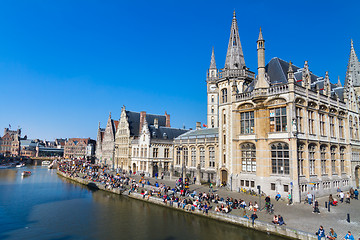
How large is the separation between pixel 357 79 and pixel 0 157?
149 meters

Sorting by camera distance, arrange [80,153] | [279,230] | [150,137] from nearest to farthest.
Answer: [279,230]
[150,137]
[80,153]

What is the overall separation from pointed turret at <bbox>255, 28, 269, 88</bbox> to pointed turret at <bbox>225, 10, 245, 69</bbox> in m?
5.63

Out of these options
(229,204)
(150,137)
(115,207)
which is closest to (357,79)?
(229,204)

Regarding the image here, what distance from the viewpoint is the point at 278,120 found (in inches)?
1146

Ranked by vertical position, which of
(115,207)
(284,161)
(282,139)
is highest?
(282,139)

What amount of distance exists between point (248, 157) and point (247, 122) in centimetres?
473

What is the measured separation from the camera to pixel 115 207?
29156mm

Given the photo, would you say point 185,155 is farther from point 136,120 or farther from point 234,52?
point 136,120

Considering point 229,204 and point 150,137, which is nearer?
point 229,204

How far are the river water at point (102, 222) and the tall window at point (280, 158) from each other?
1093cm

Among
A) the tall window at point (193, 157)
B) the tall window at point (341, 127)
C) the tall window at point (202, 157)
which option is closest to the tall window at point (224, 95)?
the tall window at point (202, 157)

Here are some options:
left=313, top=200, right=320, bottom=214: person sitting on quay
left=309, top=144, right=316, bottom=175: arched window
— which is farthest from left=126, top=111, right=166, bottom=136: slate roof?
left=313, top=200, right=320, bottom=214: person sitting on quay

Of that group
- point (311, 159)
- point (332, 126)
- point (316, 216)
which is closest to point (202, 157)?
point (311, 159)

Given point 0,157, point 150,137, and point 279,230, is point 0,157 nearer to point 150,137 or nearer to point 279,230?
point 150,137
